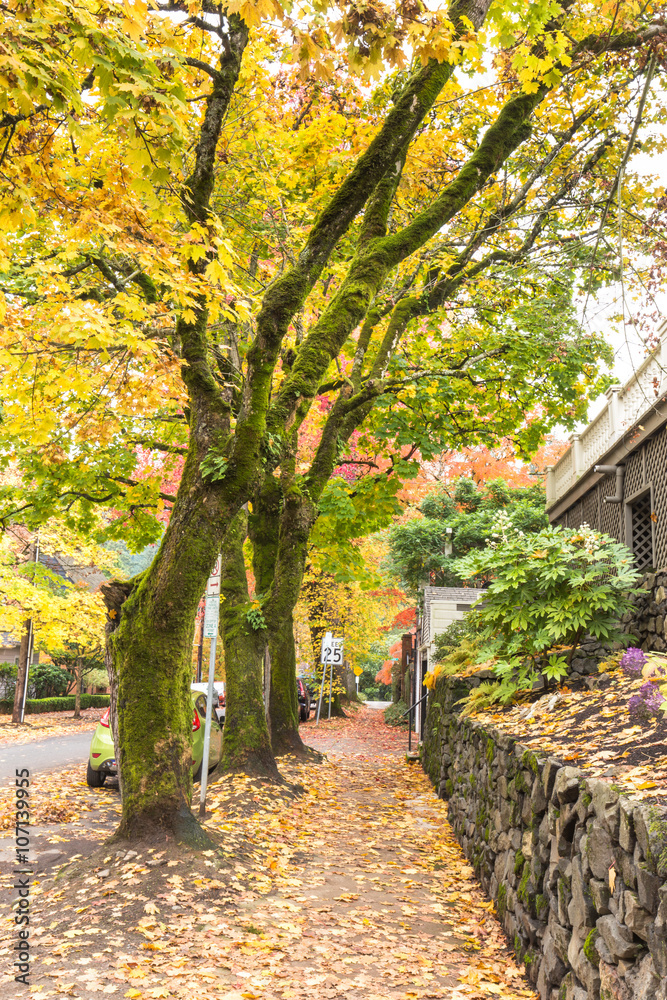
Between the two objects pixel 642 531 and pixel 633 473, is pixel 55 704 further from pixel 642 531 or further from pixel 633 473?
pixel 633 473

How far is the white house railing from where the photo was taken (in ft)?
32.4

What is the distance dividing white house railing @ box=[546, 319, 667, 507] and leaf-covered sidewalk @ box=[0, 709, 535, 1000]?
5517 millimetres

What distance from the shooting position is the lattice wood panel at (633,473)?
10731 mm

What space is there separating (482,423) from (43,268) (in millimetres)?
8744

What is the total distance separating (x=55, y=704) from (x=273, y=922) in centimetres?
2557

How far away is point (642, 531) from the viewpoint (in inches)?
440

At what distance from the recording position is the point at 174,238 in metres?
7.62

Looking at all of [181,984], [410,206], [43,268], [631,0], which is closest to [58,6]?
[43,268]

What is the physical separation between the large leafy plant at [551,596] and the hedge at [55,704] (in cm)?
2319

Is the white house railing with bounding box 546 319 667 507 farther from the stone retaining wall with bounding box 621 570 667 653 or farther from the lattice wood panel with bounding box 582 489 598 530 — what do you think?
the stone retaining wall with bounding box 621 570 667 653

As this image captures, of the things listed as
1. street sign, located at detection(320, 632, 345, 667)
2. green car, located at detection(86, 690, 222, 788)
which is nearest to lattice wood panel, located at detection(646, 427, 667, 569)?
green car, located at detection(86, 690, 222, 788)

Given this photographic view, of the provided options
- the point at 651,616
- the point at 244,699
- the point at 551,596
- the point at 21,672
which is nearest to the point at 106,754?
the point at 244,699

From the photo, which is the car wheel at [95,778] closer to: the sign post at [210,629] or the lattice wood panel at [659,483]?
the sign post at [210,629]

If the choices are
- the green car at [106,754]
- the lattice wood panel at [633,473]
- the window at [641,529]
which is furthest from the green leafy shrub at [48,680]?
the lattice wood panel at [633,473]
